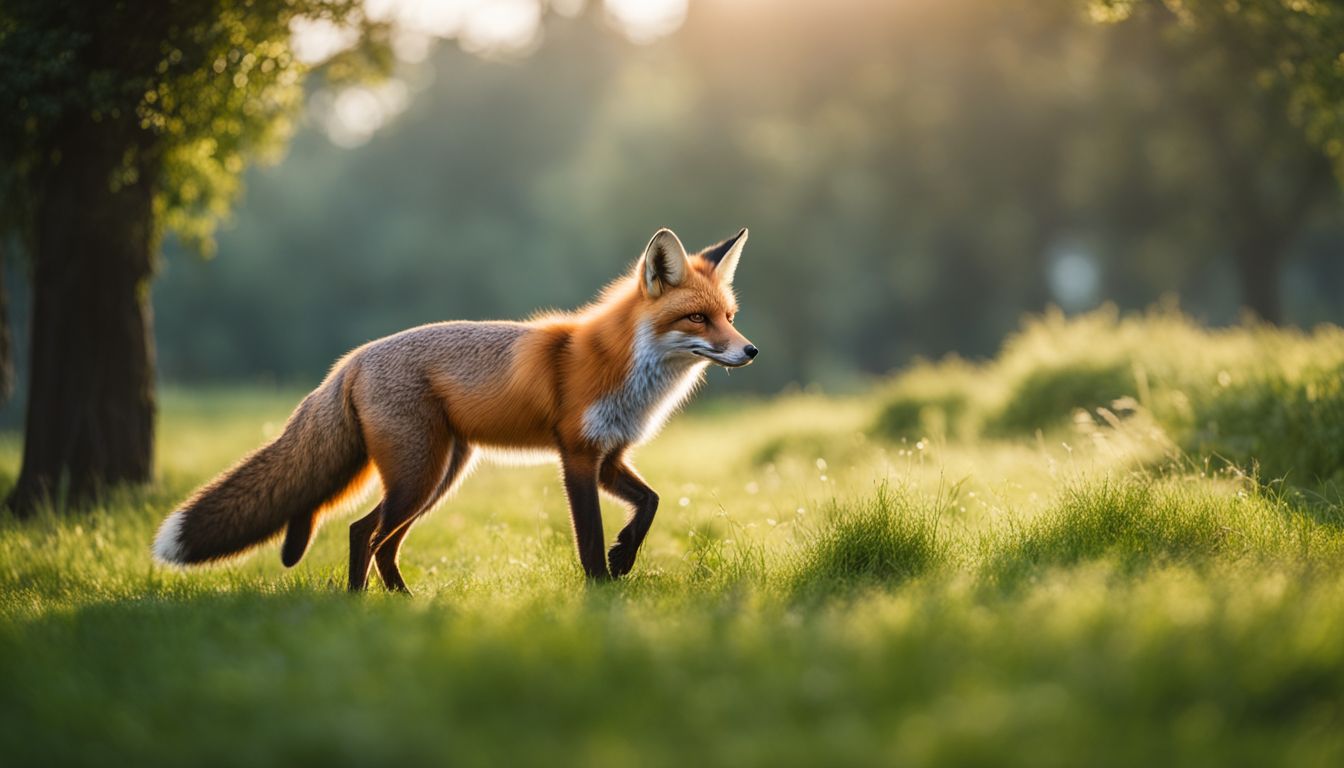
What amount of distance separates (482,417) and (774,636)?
250cm

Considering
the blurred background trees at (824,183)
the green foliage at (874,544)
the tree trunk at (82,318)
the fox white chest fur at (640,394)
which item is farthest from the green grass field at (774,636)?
the blurred background trees at (824,183)

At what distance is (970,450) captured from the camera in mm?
10312

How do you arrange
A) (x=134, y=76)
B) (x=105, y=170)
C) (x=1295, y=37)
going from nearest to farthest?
(x=134, y=76), (x=105, y=170), (x=1295, y=37)

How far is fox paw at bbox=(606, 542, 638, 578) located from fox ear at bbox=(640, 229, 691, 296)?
144cm

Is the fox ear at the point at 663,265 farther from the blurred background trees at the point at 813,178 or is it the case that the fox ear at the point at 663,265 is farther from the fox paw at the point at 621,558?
the blurred background trees at the point at 813,178

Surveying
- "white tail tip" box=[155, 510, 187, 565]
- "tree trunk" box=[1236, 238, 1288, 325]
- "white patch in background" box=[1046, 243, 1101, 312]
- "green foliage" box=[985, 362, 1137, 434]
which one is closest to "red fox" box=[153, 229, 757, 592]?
"white tail tip" box=[155, 510, 187, 565]

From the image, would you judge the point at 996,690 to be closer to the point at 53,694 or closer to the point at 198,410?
the point at 53,694

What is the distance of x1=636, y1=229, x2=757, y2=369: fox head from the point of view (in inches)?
211

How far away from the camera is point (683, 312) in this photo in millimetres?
5426

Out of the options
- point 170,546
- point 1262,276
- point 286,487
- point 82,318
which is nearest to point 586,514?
point 286,487

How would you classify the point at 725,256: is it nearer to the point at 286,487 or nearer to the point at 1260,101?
the point at 286,487

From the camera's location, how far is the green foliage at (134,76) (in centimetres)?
745

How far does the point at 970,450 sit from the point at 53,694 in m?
8.67

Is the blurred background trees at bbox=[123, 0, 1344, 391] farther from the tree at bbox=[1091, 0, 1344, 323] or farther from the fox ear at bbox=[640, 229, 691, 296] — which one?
the fox ear at bbox=[640, 229, 691, 296]
